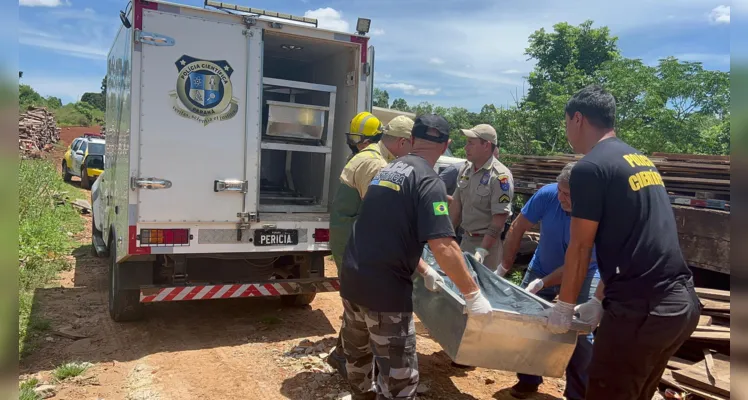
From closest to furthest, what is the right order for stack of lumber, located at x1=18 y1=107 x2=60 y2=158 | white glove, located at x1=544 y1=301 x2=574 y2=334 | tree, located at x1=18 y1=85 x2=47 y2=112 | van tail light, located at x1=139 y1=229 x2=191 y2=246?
tree, located at x1=18 y1=85 x2=47 y2=112 < white glove, located at x1=544 y1=301 x2=574 y2=334 < van tail light, located at x1=139 y1=229 x2=191 y2=246 < stack of lumber, located at x1=18 y1=107 x2=60 y2=158

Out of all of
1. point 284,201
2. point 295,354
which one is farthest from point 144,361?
point 284,201

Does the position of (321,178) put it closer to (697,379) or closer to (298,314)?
(298,314)

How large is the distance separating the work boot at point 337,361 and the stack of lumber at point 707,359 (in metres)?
2.42

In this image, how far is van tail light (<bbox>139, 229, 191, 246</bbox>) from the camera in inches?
180

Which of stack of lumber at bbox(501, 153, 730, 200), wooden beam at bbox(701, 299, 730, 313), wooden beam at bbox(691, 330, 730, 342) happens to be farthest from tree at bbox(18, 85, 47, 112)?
stack of lumber at bbox(501, 153, 730, 200)

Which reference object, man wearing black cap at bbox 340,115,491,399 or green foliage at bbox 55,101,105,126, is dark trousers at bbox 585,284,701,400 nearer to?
man wearing black cap at bbox 340,115,491,399

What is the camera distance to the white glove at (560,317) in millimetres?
2820

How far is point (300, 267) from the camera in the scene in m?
5.62

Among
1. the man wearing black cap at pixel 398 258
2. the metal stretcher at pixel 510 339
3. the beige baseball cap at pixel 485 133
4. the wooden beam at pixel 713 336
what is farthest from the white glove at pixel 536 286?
the wooden beam at pixel 713 336

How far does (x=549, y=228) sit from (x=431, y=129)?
4.57 ft

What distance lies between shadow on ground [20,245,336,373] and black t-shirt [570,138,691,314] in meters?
3.50

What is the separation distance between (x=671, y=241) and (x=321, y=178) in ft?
13.4

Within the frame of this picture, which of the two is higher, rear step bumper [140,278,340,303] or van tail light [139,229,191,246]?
van tail light [139,229,191,246]

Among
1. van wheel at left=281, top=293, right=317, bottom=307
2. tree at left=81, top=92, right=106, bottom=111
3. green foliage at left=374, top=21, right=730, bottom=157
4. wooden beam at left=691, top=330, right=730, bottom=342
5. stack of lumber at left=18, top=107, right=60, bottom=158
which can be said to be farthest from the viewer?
tree at left=81, top=92, right=106, bottom=111
